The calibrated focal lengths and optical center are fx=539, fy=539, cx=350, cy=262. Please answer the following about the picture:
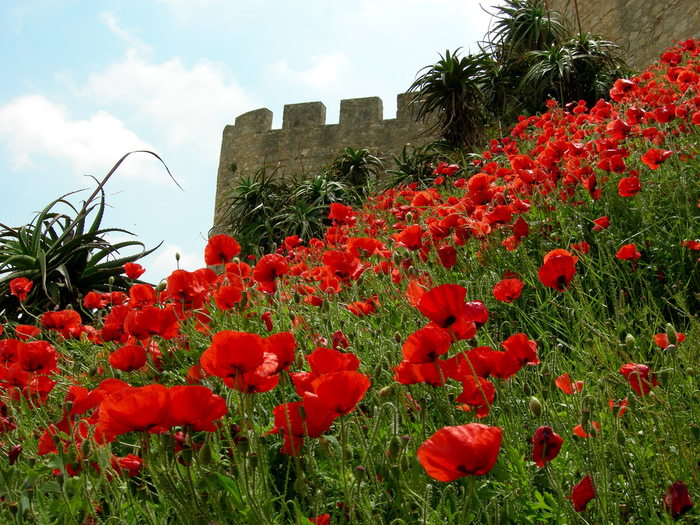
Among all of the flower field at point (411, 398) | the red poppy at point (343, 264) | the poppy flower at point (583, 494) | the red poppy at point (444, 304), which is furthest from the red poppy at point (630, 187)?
the poppy flower at point (583, 494)

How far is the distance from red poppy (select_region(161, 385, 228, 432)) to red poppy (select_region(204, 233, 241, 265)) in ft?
4.17

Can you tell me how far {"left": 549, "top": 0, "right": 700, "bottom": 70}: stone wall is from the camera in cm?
746

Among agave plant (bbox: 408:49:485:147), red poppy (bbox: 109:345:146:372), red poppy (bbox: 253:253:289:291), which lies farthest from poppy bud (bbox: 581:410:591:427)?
agave plant (bbox: 408:49:485:147)

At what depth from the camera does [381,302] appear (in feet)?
7.20

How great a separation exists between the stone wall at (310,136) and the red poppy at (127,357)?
10.3 m

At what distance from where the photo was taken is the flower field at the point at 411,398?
3.16 feet

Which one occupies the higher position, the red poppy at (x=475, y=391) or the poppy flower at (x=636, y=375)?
the poppy flower at (x=636, y=375)

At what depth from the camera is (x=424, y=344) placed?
109 centimetres

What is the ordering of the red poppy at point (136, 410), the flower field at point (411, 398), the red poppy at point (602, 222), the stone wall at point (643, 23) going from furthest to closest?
the stone wall at point (643, 23) → the red poppy at point (602, 222) → the flower field at point (411, 398) → the red poppy at point (136, 410)

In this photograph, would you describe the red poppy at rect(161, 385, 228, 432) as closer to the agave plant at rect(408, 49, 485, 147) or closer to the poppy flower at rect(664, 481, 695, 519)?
the poppy flower at rect(664, 481, 695, 519)

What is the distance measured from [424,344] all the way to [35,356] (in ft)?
4.12

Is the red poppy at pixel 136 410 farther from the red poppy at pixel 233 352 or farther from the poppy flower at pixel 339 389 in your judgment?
the poppy flower at pixel 339 389

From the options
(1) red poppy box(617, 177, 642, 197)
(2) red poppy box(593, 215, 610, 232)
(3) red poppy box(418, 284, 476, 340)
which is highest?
(1) red poppy box(617, 177, 642, 197)

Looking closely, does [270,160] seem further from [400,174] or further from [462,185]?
[462,185]
